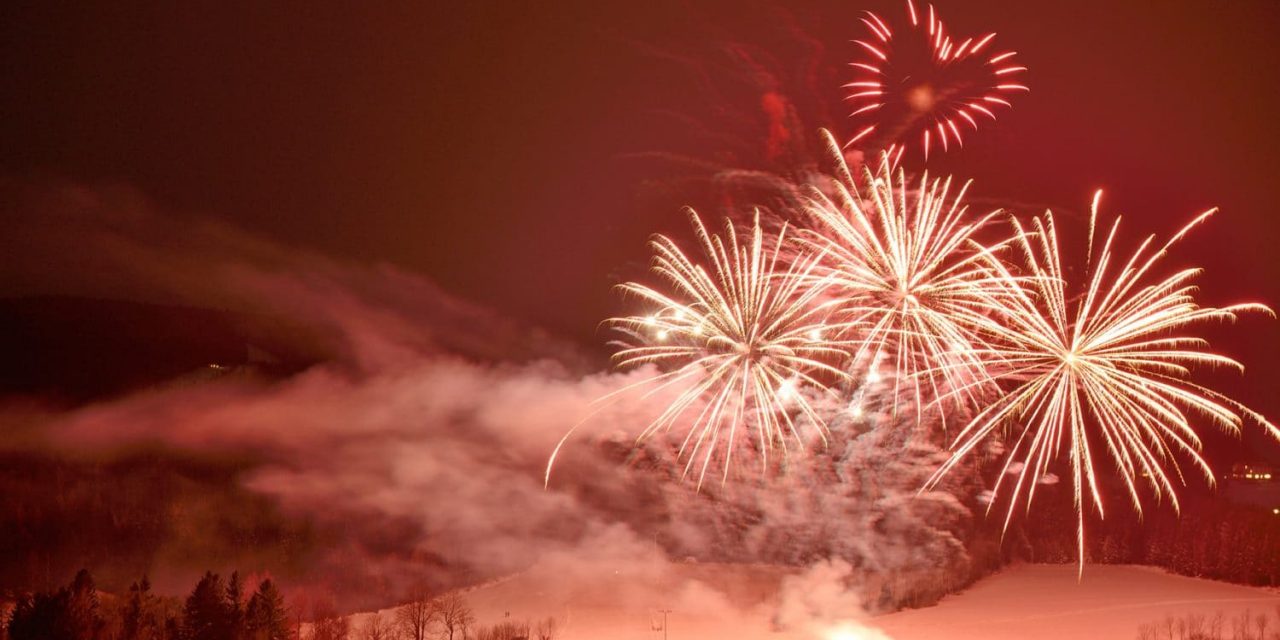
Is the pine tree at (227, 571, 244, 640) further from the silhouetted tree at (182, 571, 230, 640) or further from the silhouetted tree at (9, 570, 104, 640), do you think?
the silhouetted tree at (9, 570, 104, 640)

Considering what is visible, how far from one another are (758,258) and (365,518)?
95.6 feet

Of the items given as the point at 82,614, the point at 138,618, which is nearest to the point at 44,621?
the point at 82,614

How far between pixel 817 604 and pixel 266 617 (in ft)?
69.8

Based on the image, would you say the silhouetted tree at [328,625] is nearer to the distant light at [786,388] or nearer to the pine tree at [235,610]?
the pine tree at [235,610]

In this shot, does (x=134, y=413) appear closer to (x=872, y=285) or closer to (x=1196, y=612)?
(x=872, y=285)

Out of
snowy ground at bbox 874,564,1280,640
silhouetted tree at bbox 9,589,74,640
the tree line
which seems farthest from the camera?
snowy ground at bbox 874,564,1280,640

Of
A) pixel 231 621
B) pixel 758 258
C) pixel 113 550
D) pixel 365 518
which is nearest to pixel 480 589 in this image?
pixel 365 518

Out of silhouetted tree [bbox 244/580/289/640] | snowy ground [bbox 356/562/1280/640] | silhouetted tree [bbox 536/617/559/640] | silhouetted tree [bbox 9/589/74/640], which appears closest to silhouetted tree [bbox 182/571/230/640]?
silhouetted tree [bbox 244/580/289/640]

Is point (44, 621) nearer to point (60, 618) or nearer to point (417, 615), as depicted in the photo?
→ point (60, 618)

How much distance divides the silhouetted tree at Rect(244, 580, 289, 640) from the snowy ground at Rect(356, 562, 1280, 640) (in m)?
7.49

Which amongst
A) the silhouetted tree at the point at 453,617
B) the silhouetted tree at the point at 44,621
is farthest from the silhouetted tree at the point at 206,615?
the silhouetted tree at the point at 453,617

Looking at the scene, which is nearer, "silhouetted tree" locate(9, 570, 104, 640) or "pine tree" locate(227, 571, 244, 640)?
"silhouetted tree" locate(9, 570, 104, 640)

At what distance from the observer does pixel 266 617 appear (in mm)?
31547

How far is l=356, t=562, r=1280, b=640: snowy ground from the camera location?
3425 cm
